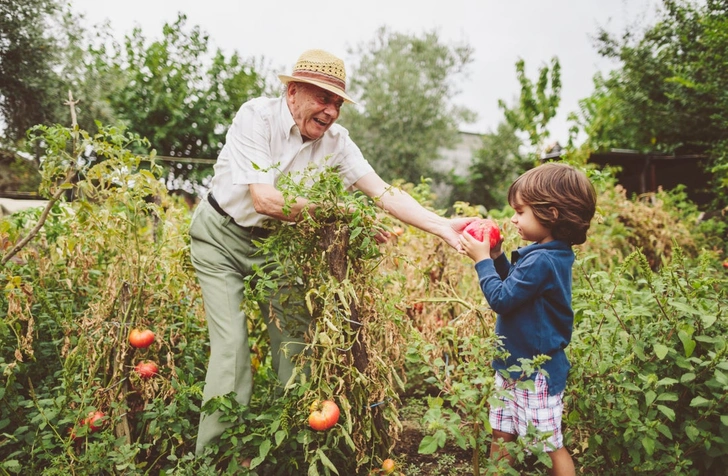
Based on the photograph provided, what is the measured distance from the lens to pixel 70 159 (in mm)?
2295

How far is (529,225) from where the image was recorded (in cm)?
198

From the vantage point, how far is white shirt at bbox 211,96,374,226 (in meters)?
2.21

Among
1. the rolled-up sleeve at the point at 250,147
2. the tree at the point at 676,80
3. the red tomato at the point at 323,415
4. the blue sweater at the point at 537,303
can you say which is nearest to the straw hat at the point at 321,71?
the rolled-up sleeve at the point at 250,147

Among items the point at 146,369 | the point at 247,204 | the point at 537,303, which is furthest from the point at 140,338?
the point at 537,303

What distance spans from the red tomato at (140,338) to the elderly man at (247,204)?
0.31 metres

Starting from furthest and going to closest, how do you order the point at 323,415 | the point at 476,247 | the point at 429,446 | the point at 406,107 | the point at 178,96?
the point at 406,107 < the point at 178,96 < the point at 476,247 < the point at 323,415 < the point at 429,446

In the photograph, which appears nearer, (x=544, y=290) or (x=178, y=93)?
(x=544, y=290)

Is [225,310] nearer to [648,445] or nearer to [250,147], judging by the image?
[250,147]

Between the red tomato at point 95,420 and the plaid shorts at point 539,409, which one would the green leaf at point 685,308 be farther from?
the red tomato at point 95,420

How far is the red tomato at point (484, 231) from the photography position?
2.13 m

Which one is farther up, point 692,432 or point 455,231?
point 455,231

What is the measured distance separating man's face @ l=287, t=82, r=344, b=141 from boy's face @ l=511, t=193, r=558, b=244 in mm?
920

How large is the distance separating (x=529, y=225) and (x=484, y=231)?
0.67 ft

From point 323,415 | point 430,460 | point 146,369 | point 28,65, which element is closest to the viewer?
point 323,415
